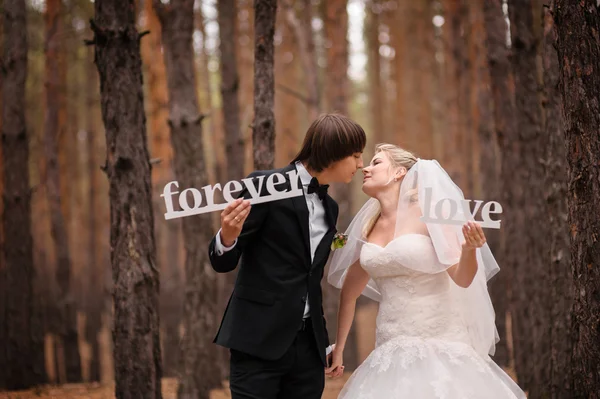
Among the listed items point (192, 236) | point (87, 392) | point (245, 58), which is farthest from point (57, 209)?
point (245, 58)

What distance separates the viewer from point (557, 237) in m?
5.84

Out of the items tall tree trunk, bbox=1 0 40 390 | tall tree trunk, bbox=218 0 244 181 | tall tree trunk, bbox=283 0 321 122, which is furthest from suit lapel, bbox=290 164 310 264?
tall tree trunk, bbox=283 0 321 122

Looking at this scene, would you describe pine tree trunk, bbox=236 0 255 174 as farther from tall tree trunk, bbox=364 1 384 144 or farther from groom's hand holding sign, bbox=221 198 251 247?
groom's hand holding sign, bbox=221 198 251 247

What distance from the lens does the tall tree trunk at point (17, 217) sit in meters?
8.88

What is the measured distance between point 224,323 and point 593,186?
2295 millimetres

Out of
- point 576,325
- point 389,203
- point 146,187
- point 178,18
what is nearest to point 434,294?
point 389,203

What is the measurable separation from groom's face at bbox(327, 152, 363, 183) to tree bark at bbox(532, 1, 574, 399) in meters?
2.74

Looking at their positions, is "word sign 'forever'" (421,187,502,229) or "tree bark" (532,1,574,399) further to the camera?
"tree bark" (532,1,574,399)

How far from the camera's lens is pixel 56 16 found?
41.7ft

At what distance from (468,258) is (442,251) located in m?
0.20

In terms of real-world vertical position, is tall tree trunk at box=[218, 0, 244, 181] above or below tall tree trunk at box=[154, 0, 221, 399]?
above

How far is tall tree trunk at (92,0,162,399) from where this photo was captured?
17.3 ft

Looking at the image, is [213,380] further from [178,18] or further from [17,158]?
[178,18]

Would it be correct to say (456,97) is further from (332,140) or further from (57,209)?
(332,140)
